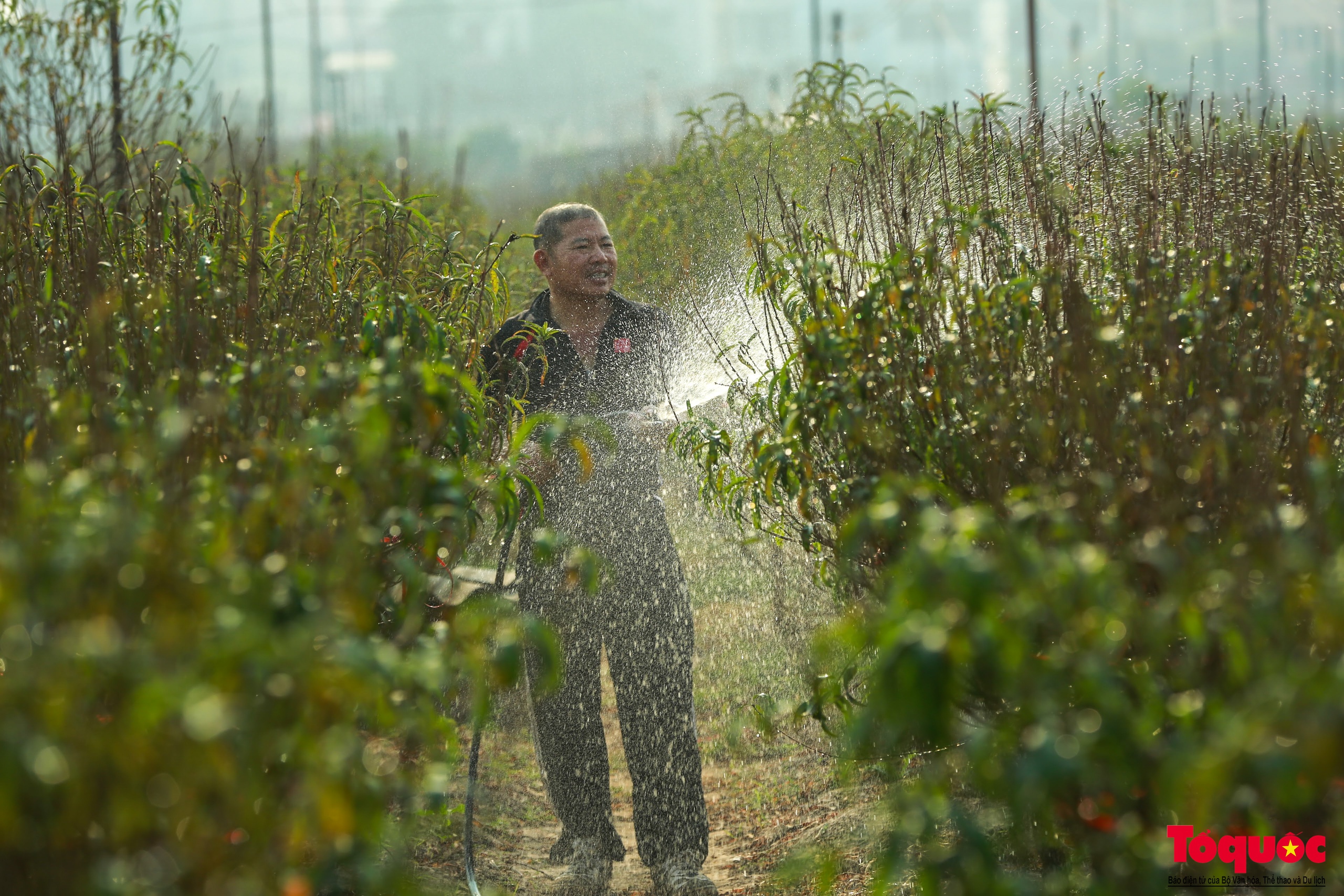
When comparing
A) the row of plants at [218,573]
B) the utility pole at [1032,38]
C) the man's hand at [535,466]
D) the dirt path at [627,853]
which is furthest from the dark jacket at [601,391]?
the utility pole at [1032,38]

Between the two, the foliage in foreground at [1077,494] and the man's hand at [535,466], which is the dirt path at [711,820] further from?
the man's hand at [535,466]

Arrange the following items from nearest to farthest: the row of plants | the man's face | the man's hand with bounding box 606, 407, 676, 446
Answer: the row of plants, the man's hand with bounding box 606, 407, 676, 446, the man's face

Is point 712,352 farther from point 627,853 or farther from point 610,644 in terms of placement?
point 627,853

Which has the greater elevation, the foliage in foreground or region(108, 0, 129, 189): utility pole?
region(108, 0, 129, 189): utility pole

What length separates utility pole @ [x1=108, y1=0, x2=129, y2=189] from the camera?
580 cm

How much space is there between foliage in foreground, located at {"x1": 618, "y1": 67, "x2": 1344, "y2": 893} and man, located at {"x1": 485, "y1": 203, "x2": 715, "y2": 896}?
1.03 ft

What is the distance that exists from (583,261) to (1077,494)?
8.12 ft

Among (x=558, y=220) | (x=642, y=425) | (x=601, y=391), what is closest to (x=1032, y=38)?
(x=558, y=220)

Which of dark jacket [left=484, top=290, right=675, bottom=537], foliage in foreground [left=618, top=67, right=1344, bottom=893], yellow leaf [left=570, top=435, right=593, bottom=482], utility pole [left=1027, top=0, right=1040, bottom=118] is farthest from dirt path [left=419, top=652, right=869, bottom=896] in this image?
utility pole [left=1027, top=0, right=1040, bottom=118]

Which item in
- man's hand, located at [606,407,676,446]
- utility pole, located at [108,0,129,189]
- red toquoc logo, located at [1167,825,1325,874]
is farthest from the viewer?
utility pole, located at [108,0,129,189]

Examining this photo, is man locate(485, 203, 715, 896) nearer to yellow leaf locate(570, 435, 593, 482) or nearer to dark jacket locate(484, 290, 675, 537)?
dark jacket locate(484, 290, 675, 537)

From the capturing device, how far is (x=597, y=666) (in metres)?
3.84

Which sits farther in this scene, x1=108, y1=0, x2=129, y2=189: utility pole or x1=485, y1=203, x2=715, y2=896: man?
x1=108, y1=0, x2=129, y2=189: utility pole

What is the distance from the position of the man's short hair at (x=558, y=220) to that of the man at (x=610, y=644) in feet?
1.31
